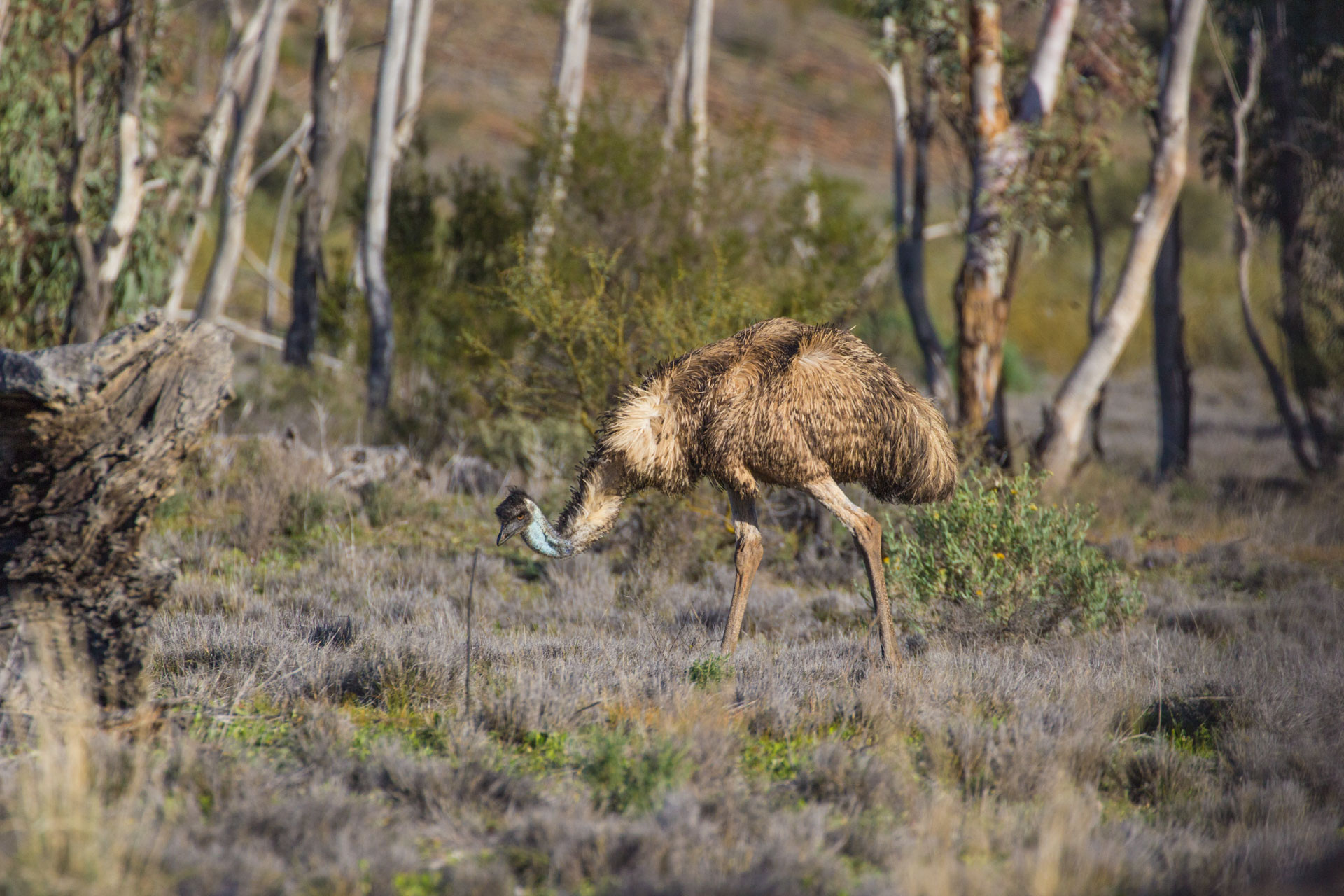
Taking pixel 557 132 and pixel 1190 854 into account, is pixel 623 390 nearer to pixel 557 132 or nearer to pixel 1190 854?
pixel 1190 854

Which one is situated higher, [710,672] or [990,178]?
[990,178]

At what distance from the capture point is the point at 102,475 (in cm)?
354

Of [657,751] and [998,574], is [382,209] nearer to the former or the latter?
[998,574]

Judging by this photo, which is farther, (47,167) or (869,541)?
(47,167)

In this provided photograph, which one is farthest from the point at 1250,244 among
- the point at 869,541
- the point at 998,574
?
the point at 869,541

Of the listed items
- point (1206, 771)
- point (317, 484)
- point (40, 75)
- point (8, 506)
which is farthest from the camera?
point (40, 75)

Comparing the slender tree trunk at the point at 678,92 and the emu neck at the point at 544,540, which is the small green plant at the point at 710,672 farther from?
the slender tree trunk at the point at 678,92

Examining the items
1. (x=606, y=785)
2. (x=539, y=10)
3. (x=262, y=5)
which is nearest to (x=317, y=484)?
(x=606, y=785)

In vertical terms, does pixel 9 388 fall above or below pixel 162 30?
below

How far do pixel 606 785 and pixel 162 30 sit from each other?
1149 centimetres

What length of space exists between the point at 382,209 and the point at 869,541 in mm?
8401

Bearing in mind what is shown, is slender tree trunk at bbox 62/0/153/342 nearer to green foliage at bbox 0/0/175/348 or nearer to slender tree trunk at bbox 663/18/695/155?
green foliage at bbox 0/0/175/348

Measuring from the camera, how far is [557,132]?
40.6 ft

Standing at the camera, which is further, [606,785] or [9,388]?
[606,785]
